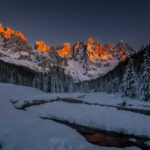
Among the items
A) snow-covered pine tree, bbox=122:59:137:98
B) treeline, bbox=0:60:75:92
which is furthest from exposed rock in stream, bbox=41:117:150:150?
treeline, bbox=0:60:75:92

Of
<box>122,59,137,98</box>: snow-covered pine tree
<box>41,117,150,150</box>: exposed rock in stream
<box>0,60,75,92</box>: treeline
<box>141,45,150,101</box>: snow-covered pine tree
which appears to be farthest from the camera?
<box>0,60,75,92</box>: treeline

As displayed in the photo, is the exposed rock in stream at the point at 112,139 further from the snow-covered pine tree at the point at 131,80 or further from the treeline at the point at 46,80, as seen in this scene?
the treeline at the point at 46,80

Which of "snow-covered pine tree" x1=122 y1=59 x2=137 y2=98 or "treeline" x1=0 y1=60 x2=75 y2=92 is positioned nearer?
"snow-covered pine tree" x1=122 y1=59 x2=137 y2=98

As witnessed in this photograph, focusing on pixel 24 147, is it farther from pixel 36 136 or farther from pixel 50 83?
pixel 50 83

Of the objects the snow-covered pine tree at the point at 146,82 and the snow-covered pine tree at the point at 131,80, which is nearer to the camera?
the snow-covered pine tree at the point at 146,82

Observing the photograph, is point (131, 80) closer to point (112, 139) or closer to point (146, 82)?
point (146, 82)

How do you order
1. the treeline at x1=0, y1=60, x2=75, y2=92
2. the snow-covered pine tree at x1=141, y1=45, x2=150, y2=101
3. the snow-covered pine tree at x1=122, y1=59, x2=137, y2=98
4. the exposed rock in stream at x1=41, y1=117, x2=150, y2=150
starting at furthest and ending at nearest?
1. the treeline at x1=0, y1=60, x2=75, y2=92
2. the snow-covered pine tree at x1=122, y1=59, x2=137, y2=98
3. the snow-covered pine tree at x1=141, y1=45, x2=150, y2=101
4. the exposed rock in stream at x1=41, y1=117, x2=150, y2=150

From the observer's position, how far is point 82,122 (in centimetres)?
1936

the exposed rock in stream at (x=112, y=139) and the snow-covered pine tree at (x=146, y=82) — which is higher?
the snow-covered pine tree at (x=146, y=82)

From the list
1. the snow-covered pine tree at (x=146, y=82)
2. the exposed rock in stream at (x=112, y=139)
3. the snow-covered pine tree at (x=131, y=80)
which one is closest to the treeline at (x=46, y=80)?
the snow-covered pine tree at (x=131, y=80)

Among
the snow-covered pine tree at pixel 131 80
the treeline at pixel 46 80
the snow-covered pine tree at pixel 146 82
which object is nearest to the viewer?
the snow-covered pine tree at pixel 146 82

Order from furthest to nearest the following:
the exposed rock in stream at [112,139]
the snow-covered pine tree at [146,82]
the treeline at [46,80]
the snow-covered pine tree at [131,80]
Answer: the treeline at [46,80], the snow-covered pine tree at [131,80], the snow-covered pine tree at [146,82], the exposed rock in stream at [112,139]

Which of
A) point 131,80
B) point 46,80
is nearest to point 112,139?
point 131,80

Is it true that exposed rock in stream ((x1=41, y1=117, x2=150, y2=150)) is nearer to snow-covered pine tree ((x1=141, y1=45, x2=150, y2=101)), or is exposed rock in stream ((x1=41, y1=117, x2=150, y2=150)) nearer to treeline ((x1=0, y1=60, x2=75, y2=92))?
snow-covered pine tree ((x1=141, y1=45, x2=150, y2=101))
